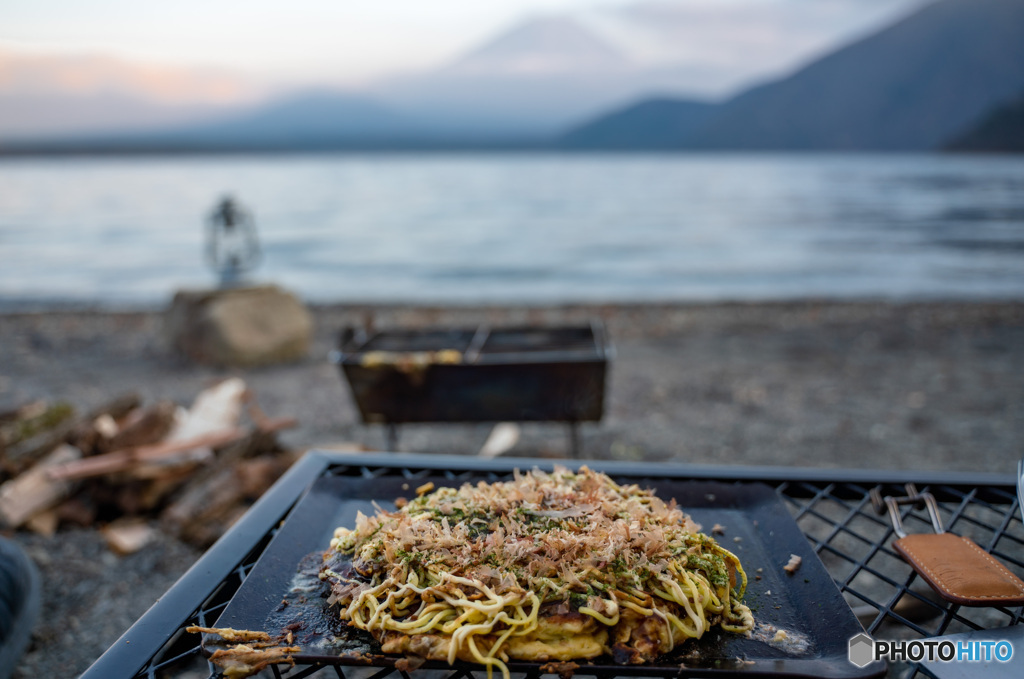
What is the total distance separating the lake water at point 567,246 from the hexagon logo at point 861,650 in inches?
667

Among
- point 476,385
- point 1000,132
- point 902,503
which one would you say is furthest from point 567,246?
point 902,503

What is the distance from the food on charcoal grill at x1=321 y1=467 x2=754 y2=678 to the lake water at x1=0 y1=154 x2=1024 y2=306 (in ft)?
54.6

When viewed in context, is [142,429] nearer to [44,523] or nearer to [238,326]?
[44,523]

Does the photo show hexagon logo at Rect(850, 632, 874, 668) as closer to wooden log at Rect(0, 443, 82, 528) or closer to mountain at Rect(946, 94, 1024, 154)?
wooden log at Rect(0, 443, 82, 528)

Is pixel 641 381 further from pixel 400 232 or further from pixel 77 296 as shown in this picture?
pixel 400 232

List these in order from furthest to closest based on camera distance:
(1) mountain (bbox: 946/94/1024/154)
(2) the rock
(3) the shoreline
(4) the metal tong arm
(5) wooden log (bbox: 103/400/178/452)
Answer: (1) mountain (bbox: 946/94/1024/154) < (2) the rock < (3) the shoreline < (5) wooden log (bbox: 103/400/178/452) < (4) the metal tong arm

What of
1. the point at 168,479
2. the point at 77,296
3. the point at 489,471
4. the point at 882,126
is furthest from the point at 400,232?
the point at 882,126

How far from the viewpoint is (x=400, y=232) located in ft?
127

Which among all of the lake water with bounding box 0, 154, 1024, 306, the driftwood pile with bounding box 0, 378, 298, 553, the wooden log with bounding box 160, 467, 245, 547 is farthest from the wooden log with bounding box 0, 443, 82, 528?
the lake water with bounding box 0, 154, 1024, 306

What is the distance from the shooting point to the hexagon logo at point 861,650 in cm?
153

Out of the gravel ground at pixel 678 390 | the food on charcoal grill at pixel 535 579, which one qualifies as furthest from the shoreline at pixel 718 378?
the food on charcoal grill at pixel 535 579

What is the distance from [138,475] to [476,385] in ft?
8.97

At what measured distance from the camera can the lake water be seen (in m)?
20.4

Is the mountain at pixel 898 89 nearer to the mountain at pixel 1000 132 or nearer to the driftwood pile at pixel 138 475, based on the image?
the mountain at pixel 1000 132
